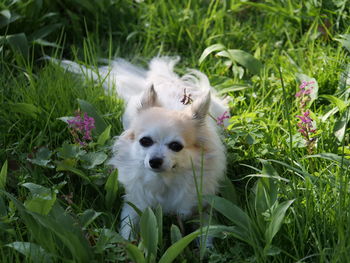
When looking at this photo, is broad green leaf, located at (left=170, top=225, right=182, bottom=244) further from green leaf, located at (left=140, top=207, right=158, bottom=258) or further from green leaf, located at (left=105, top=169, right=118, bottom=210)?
green leaf, located at (left=105, top=169, right=118, bottom=210)

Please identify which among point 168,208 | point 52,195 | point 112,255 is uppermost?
point 52,195

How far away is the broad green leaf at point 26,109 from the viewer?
2654 millimetres

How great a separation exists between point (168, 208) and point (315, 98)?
1141mm

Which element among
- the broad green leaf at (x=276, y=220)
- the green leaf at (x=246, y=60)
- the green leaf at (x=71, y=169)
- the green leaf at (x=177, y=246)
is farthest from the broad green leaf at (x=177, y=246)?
the green leaf at (x=246, y=60)

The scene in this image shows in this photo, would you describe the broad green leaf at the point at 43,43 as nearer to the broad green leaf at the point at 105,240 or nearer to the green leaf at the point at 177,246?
the broad green leaf at the point at 105,240

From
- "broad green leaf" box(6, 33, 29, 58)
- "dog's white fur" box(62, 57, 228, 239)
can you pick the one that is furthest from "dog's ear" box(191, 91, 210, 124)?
"broad green leaf" box(6, 33, 29, 58)

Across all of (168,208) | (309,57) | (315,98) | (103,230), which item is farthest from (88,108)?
(309,57)

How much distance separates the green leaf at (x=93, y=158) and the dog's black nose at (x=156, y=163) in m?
0.37

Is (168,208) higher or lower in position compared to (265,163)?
lower

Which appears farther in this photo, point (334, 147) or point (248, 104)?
point (248, 104)

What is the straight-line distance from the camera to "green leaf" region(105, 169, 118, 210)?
226 cm

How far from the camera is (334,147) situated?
8.52 feet

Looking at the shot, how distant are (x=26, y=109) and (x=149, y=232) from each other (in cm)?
118

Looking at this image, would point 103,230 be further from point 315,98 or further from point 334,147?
point 315,98
